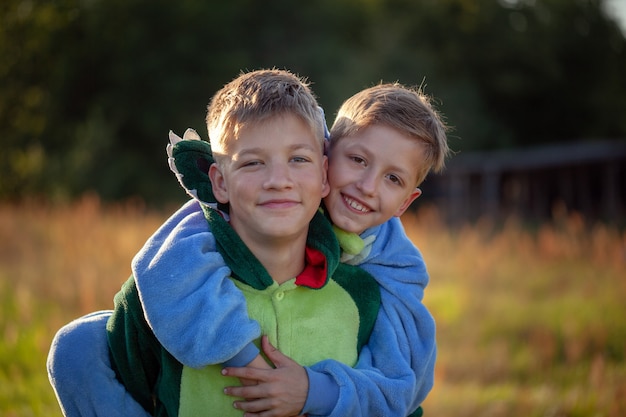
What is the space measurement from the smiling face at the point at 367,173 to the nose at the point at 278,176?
30 centimetres

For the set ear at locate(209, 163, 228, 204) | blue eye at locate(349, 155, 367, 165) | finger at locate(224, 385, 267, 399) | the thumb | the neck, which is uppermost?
blue eye at locate(349, 155, 367, 165)

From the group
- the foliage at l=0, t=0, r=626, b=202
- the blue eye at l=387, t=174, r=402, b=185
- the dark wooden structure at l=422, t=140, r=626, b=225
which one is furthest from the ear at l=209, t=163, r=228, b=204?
the dark wooden structure at l=422, t=140, r=626, b=225

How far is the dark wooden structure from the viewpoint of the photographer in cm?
2798

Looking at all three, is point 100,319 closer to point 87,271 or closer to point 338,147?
point 338,147

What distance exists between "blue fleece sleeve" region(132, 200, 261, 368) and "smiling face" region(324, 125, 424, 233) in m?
0.55

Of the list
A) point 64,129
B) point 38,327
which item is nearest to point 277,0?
point 64,129

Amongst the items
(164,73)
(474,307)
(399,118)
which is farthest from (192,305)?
(164,73)

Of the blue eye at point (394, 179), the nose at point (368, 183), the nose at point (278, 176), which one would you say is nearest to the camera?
the nose at point (278, 176)

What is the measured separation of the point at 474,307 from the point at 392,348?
277 inches

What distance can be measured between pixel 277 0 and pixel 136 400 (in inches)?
1193

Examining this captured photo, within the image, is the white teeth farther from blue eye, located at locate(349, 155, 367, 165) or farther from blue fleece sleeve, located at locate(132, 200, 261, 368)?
blue fleece sleeve, located at locate(132, 200, 261, 368)

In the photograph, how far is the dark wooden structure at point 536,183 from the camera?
28.0 m

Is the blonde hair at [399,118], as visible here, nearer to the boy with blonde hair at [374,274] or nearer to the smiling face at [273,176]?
the boy with blonde hair at [374,274]

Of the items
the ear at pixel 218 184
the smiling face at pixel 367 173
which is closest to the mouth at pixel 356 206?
the smiling face at pixel 367 173
